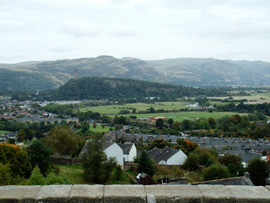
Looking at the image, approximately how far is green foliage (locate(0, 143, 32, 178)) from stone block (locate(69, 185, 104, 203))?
16562 millimetres

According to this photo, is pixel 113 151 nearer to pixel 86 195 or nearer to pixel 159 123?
pixel 86 195

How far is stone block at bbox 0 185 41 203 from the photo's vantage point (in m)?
4.13

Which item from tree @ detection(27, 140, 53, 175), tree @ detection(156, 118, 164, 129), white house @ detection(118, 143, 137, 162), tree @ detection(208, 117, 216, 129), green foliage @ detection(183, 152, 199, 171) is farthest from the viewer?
tree @ detection(156, 118, 164, 129)

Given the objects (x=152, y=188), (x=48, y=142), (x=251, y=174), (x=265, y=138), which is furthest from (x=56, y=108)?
(x=152, y=188)

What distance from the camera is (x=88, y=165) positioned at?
20891 mm

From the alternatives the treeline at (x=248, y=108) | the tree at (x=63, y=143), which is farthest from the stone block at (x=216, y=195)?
the treeline at (x=248, y=108)

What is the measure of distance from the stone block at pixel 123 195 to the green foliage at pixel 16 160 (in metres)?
16.8

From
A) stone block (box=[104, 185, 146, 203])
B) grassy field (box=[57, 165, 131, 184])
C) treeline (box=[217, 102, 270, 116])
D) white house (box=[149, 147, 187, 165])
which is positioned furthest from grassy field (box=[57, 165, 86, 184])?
treeline (box=[217, 102, 270, 116])

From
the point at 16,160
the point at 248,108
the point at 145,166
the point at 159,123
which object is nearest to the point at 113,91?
the point at 248,108

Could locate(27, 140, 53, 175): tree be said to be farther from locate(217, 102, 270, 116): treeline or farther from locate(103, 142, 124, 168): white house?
locate(217, 102, 270, 116): treeline

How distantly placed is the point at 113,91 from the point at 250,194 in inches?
7077

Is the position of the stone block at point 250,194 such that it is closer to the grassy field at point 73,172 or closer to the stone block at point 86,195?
the stone block at point 86,195

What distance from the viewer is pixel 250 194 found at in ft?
14.3

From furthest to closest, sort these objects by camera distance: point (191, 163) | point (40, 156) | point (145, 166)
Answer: point (191, 163) → point (145, 166) → point (40, 156)
